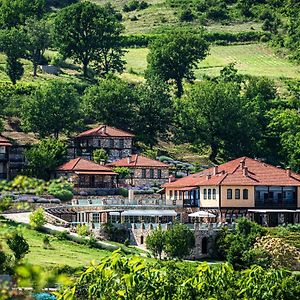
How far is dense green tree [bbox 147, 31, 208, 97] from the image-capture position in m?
142

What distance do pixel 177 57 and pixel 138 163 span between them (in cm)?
3254

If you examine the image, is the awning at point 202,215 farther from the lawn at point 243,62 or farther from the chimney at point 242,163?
the lawn at point 243,62

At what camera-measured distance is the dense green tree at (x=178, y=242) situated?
90.3 meters

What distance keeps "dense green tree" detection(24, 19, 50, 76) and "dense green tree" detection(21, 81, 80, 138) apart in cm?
2226

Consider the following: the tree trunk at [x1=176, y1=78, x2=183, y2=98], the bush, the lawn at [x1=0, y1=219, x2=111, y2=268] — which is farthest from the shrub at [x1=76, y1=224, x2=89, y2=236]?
the bush

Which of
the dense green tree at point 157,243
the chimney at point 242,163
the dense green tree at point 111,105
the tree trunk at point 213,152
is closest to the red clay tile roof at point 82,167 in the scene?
the chimney at point 242,163

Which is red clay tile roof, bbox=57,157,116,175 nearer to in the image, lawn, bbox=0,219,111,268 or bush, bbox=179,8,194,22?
lawn, bbox=0,219,111,268

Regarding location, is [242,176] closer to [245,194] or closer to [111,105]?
[245,194]

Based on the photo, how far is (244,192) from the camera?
103 meters

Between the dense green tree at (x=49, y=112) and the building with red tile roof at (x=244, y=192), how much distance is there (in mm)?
15344

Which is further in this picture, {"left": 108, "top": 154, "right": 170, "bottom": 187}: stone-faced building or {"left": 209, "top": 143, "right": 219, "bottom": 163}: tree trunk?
{"left": 209, "top": 143, "right": 219, "bottom": 163}: tree trunk

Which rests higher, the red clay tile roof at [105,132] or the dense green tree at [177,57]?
the dense green tree at [177,57]

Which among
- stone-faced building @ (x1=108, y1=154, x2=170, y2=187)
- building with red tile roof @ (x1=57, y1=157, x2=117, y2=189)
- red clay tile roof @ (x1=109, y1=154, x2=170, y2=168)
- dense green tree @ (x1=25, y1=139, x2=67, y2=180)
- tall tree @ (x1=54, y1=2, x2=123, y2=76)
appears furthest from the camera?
tall tree @ (x1=54, y1=2, x2=123, y2=76)

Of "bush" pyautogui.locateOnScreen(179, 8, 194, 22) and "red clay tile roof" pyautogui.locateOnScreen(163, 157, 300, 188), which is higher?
"bush" pyautogui.locateOnScreen(179, 8, 194, 22)
